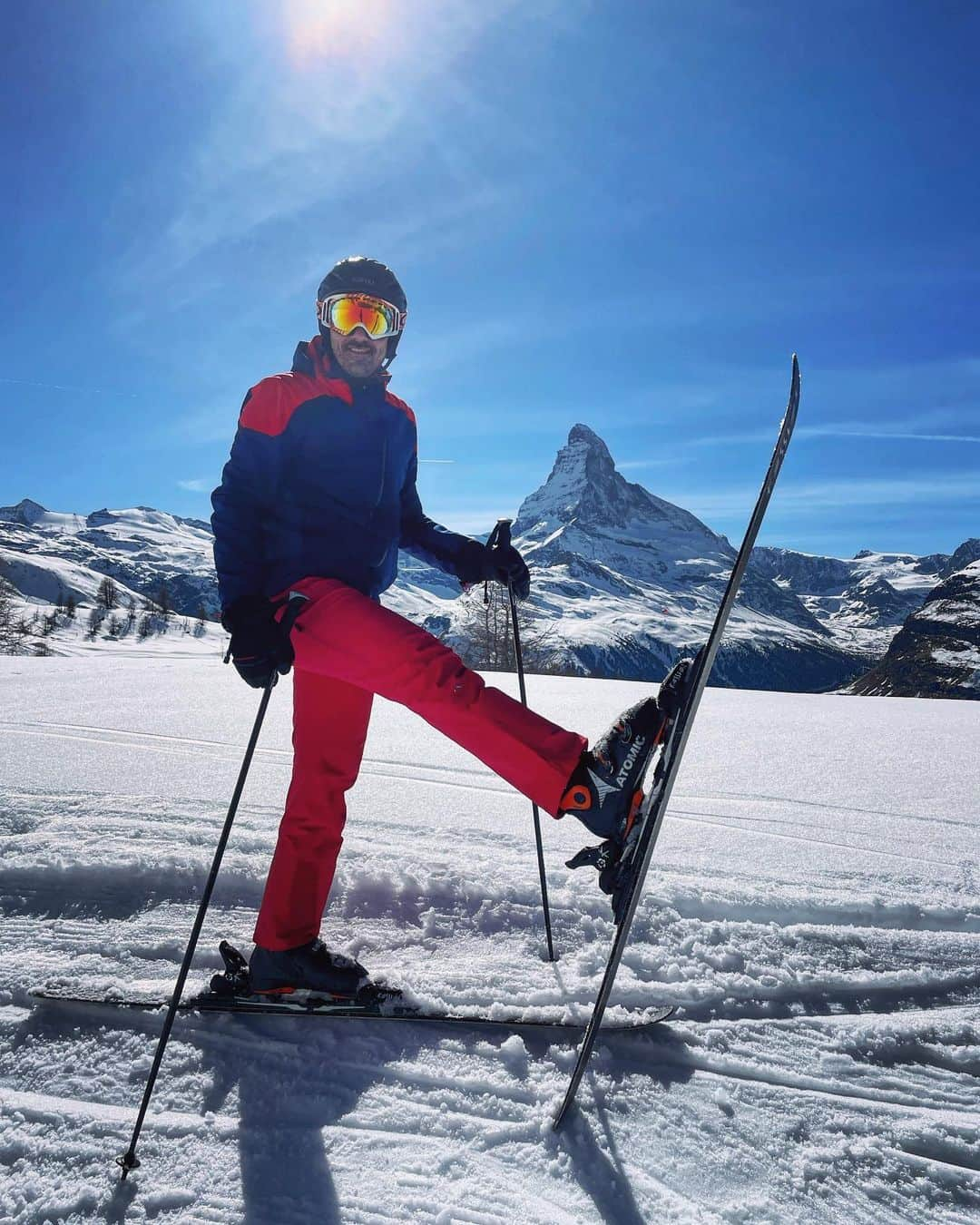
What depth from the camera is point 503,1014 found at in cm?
225

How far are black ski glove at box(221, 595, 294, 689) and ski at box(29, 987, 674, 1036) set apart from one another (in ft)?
3.29

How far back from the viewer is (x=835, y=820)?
13.0 ft

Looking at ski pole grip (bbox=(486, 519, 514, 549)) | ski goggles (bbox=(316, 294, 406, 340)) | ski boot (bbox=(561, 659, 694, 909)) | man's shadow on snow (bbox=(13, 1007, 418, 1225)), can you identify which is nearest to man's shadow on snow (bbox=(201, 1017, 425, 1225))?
man's shadow on snow (bbox=(13, 1007, 418, 1225))

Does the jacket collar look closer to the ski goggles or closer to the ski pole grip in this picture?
the ski goggles

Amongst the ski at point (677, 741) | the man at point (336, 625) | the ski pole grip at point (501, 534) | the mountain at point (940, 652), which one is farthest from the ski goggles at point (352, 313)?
the mountain at point (940, 652)

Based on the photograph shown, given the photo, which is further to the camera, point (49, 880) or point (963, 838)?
point (963, 838)

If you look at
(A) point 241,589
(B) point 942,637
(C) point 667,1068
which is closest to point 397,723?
(A) point 241,589

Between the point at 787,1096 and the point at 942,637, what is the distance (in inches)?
7303

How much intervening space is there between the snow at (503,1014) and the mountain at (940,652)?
439 ft

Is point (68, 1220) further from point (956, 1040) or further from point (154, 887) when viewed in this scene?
point (956, 1040)

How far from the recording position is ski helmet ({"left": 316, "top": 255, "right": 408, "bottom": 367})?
284 cm

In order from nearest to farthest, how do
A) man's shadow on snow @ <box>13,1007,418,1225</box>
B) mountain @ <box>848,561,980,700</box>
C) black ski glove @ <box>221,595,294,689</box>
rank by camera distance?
man's shadow on snow @ <box>13,1007,418,1225</box> → black ski glove @ <box>221,595,294,689</box> → mountain @ <box>848,561,980,700</box>

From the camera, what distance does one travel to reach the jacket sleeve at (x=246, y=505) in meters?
2.47

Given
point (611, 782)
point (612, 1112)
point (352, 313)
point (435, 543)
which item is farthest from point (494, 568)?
point (612, 1112)
